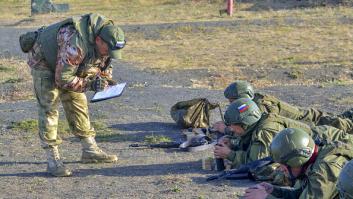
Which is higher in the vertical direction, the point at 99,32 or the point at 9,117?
the point at 99,32

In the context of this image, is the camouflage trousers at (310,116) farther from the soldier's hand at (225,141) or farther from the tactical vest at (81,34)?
the tactical vest at (81,34)

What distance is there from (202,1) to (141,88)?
25009 millimetres

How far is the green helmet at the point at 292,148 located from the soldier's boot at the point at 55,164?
3463mm

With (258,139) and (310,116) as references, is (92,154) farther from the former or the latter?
(310,116)

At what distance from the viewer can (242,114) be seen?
8.19 meters

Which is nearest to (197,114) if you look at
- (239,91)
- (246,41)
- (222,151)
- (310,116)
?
(310,116)

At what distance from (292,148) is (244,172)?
7.86 ft

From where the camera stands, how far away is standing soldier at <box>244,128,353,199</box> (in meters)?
5.98

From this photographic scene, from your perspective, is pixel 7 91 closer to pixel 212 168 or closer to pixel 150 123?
pixel 150 123

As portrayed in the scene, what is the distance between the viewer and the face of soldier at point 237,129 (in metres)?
8.28

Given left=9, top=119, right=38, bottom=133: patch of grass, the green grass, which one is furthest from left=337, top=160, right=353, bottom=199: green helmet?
the green grass

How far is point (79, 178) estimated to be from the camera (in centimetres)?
895

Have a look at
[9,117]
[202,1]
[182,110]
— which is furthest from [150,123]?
[202,1]

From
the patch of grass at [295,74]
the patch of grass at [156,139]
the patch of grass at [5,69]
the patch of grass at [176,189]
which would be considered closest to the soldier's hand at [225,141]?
the patch of grass at [176,189]
